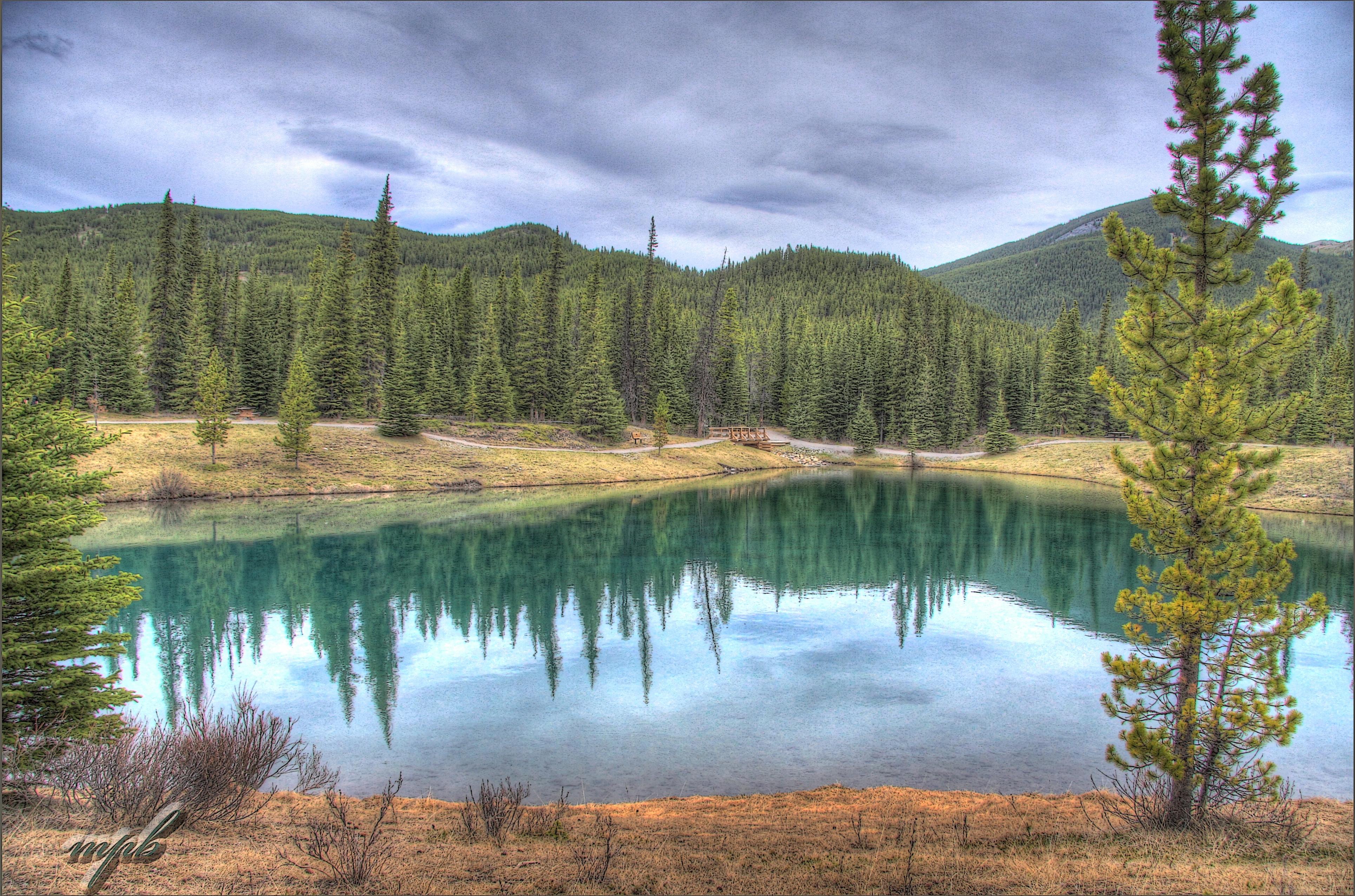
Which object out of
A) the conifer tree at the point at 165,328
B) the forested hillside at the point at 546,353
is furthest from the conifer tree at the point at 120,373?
the conifer tree at the point at 165,328

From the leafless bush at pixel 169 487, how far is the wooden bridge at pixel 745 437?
55.2 metres

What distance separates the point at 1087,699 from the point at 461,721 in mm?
15039

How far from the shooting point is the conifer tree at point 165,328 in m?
67.6

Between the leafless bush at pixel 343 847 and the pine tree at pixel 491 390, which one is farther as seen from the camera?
the pine tree at pixel 491 390

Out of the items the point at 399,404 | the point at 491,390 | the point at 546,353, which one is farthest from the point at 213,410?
the point at 546,353

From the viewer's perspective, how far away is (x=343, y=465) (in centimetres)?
5312

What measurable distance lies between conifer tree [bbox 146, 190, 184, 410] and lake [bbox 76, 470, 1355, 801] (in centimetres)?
3438

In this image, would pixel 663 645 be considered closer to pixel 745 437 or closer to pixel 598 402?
pixel 598 402

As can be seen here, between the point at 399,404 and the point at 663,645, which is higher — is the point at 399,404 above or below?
above

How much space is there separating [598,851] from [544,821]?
1619 mm

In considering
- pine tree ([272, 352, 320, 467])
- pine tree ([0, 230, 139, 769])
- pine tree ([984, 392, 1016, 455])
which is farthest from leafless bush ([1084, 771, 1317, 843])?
pine tree ([984, 392, 1016, 455])

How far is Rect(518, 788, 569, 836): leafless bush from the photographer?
31.9ft

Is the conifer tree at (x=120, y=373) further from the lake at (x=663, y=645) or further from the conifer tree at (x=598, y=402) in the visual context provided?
the conifer tree at (x=598, y=402)

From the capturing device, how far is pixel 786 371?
10425 cm
